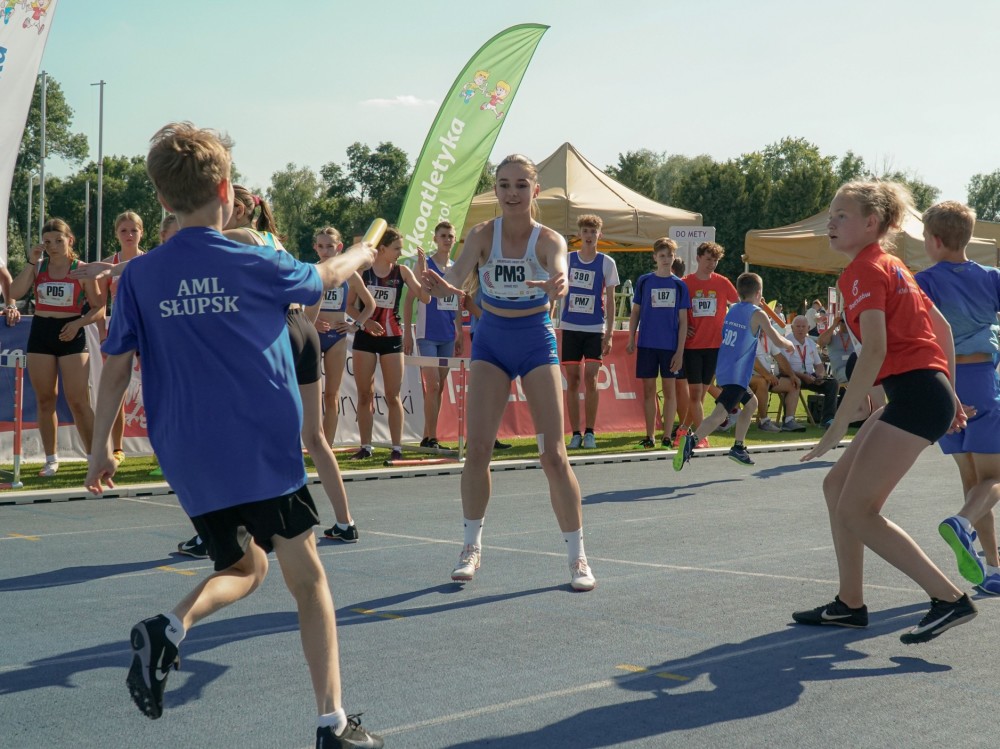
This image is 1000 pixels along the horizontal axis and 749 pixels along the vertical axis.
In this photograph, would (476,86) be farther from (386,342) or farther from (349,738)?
(349,738)

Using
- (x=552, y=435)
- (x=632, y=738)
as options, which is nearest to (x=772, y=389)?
(x=552, y=435)

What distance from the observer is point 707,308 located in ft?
44.0

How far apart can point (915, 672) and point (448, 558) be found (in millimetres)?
3063

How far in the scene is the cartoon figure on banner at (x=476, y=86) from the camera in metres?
15.9

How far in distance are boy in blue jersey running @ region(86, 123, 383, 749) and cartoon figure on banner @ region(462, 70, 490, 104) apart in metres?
13.0

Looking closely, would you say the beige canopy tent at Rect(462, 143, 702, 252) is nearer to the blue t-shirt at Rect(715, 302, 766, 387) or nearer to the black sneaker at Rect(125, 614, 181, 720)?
the blue t-shirt at Rect(715, 302, 766, 387)

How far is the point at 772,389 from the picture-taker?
655 inches

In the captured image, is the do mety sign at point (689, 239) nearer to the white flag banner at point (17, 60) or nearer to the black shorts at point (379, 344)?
the black shorts at point (379, 344)

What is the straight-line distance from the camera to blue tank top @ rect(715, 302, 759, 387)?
37.3 feet

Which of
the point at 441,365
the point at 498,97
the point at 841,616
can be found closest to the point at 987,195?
the point at 498,97

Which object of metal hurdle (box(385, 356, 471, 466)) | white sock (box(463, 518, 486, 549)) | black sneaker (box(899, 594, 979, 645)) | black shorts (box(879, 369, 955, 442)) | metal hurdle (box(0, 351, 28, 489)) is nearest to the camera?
black sneaker (box(899, 594, 979, 645))

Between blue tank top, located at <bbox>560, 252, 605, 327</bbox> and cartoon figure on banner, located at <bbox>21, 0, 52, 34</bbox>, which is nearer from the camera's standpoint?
cartoon figure on banner, located at <bbox>21, 0, 52, 34</bbox>

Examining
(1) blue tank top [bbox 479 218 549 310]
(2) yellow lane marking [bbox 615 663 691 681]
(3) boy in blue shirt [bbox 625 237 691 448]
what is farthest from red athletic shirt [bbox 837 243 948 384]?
(3) boy in blue shirt [bbox 625 237 691 448]

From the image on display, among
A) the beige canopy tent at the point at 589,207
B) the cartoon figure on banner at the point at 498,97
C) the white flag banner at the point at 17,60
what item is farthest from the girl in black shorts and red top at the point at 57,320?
the beige canopy tent at the point at 589,207
